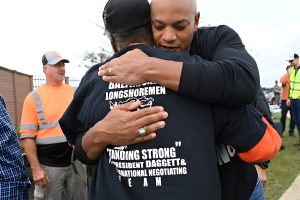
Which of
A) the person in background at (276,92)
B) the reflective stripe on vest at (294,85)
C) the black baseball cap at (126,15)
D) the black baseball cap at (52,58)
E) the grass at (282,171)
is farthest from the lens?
the person in background at (276,92)

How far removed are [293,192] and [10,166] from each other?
488 centimetres

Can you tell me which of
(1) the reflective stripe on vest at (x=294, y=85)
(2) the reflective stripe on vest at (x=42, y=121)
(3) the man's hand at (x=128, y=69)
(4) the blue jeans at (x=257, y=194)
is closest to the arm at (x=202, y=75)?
(3) the man's hand at (x=128, y=69)

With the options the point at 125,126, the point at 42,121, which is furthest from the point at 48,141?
the point at 125,126

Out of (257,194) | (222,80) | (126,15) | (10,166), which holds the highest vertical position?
(126,15)

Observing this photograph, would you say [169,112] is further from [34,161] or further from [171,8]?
[34,161]

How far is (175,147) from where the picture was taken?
4.59ft

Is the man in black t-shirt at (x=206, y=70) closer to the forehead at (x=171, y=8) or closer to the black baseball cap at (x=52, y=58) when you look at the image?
the forehead at (x=171, y=8)

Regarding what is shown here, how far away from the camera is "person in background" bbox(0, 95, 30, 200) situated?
228cm

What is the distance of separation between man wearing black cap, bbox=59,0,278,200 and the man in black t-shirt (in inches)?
1.9

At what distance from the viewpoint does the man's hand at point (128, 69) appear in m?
1.45

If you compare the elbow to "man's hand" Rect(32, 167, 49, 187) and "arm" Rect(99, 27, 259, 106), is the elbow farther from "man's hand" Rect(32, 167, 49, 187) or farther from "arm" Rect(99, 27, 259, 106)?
"man's hand" Rect(32, 167, 49, 187)

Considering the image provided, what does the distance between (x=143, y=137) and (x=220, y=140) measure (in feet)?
1.02

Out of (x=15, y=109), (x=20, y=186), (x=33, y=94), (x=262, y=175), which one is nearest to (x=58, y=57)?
(x=33, y=94)

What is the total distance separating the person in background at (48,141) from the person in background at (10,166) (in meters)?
2.02
